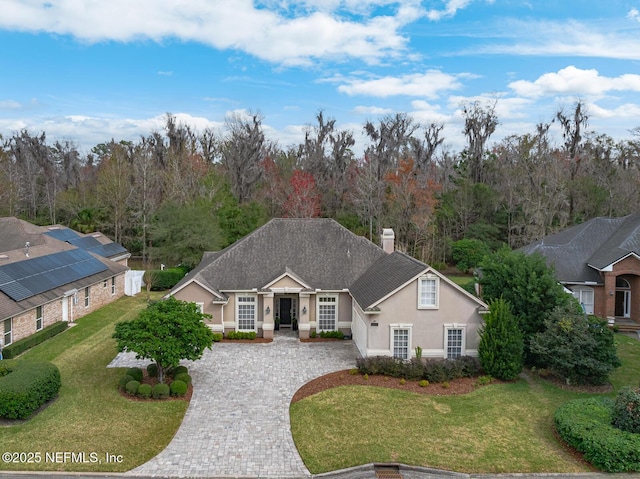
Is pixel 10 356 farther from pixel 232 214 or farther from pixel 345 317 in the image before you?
pixel 232 214

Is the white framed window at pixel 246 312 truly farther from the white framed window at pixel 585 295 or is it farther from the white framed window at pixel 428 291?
the white framed window at pixel 585 295

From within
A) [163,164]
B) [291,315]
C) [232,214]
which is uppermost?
[163,164]

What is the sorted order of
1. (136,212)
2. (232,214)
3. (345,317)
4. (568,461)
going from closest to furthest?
(568,461) → (345,317) → (232,214) → (136,212)

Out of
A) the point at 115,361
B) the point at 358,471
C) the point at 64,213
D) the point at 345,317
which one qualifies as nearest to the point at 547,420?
the point at 358,471

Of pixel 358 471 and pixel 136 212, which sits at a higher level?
pixel 136 212

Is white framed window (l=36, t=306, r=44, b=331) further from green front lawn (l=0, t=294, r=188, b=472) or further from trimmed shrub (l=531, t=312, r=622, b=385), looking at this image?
trimmed shrub (l=531, t=312, r=622, b=385)

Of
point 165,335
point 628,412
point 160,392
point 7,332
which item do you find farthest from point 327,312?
point 7,332
